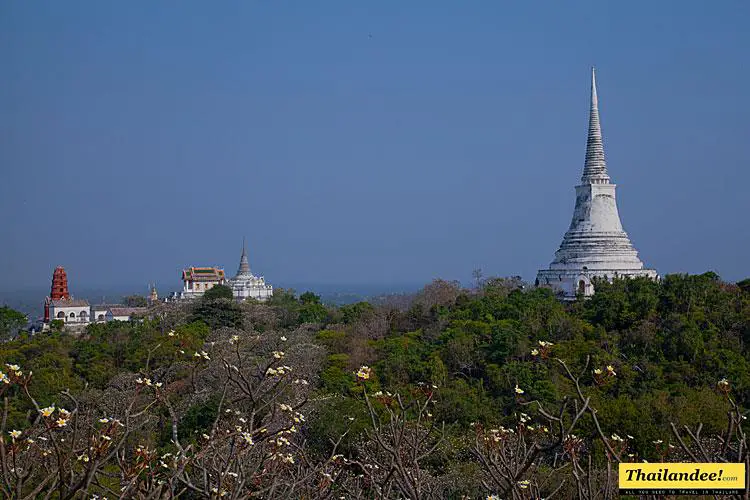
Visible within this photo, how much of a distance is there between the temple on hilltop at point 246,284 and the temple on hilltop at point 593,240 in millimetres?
35463

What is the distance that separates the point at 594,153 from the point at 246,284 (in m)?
39.4

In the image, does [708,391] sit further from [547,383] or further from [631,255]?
[631,255]

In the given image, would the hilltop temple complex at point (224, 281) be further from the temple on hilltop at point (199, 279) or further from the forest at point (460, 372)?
the forest at point (460, 372)

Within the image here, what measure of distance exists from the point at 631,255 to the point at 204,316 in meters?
20.0

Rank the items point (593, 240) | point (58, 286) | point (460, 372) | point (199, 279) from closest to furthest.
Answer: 1. point (460, 372)
2. point (593, 240)
3. point (58, 286)
4. point (199, 279)

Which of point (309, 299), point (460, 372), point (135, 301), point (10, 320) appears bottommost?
point (460, 372)

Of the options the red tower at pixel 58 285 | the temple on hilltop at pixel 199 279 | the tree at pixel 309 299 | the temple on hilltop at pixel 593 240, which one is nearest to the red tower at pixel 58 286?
the red tower at pixel 58 285

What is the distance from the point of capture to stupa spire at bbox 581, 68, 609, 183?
4267 centimetres

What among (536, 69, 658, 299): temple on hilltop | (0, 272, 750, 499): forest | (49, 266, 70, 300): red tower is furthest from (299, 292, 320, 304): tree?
(49, 266, 70, 300): red tower

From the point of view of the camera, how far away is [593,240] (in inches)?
1646

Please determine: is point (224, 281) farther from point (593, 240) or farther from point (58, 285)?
point (593, 240)

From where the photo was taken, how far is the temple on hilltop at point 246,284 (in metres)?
73.7

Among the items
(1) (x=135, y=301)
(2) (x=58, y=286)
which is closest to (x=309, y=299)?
(2) (x=58, y=286)

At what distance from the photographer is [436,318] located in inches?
1387
